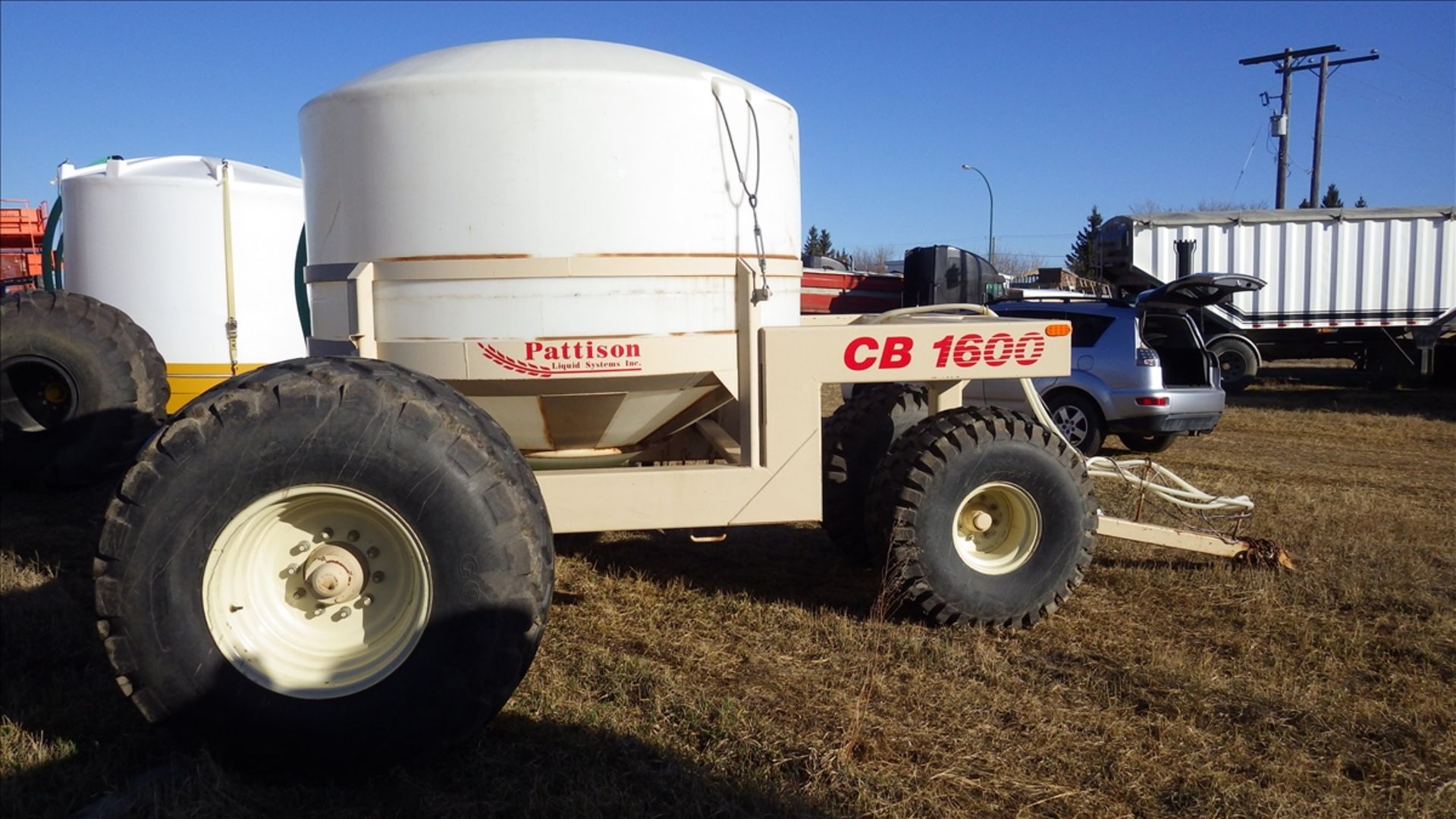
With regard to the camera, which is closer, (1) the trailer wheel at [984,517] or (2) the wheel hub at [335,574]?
(2) the wheel hub at [335,574]

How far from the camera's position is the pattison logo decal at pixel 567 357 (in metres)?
3.97

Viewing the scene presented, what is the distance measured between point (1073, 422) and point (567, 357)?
287 inches

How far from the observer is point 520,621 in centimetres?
308

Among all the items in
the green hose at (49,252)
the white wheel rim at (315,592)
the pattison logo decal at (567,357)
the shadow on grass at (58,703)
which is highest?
the green hose at (49,252)

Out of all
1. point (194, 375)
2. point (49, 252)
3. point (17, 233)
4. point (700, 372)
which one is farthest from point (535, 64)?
point (17, 233)

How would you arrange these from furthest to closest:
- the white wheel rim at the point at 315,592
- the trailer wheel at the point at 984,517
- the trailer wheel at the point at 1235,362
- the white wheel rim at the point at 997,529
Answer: the trailer wheel at the point at 1235,362 < the white wheel rim at the point at 997,529 < the trailer wheel at the point at 984,517 < the white wheel rim at the point at 315,592

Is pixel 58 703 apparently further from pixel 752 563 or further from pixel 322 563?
pixel 752 563

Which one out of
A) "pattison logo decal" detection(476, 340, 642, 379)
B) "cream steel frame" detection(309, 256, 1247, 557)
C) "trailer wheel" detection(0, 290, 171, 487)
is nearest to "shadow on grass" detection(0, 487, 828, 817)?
"cream steel frame" detection(309, 256, 1247, 557)

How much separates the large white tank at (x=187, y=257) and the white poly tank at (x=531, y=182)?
4.08 m

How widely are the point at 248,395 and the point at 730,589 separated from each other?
2.82 m

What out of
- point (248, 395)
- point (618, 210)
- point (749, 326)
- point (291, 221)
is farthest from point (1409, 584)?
point (291, 221)

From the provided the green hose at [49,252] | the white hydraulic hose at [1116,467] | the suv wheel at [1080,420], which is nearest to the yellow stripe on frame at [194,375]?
the green hose at [49,252]

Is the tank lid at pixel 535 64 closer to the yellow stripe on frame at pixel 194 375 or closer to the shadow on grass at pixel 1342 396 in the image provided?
the yellow stripe on frame at pixel 194 375

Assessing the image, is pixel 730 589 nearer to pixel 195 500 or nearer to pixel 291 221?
pixel 195 500
